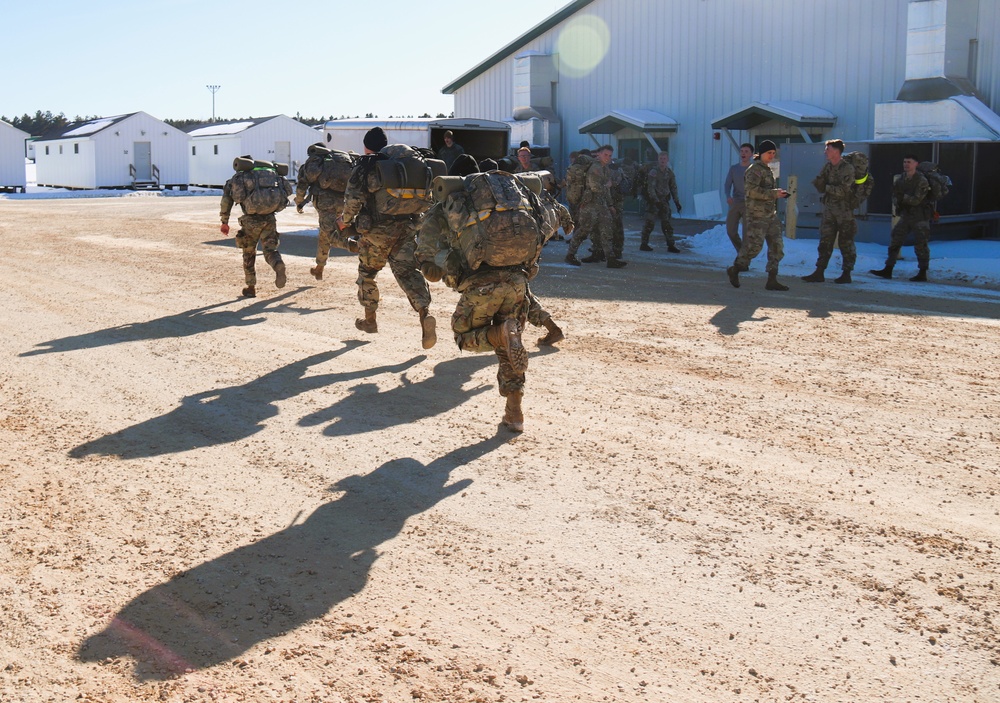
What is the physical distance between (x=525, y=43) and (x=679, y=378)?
24.4 metres

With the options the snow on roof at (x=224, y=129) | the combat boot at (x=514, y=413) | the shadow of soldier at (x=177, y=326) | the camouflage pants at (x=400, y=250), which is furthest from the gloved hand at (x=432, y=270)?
the snow on roof at (x=224, y=129)

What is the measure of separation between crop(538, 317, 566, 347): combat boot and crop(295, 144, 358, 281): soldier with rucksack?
4.69 metres

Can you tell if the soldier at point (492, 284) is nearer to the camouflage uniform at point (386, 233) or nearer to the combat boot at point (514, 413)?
the combat boot at point (514, 413)

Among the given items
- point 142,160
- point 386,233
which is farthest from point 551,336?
point 142,160

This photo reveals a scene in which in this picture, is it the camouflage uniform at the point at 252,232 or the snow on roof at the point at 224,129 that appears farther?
the snow on roof at the point at 224,129

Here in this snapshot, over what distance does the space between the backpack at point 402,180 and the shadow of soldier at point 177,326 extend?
7.94 ft

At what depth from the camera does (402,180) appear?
323 inches

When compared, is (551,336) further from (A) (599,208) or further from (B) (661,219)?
(B) (661,219)

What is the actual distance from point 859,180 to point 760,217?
154cm

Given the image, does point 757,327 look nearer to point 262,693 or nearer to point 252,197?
point 252,197

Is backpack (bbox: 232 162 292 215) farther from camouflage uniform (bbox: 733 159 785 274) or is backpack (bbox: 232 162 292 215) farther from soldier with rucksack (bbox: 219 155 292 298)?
camouflage uniform (bbox: 733 159 785 274)

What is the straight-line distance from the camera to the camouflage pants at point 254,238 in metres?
11.5

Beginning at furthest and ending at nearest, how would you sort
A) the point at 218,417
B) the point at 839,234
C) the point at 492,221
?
the point at 839,234, the point at 218,417, the point at 492,221

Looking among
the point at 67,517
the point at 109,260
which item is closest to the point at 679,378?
the point at 67,517
